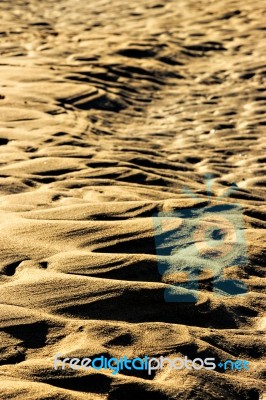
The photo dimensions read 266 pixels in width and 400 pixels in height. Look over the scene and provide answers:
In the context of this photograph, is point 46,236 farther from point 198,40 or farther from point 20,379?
point 198,40

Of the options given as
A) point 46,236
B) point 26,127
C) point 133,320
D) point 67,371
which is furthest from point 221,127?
point 67,371

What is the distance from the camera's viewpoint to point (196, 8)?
30.2ft
